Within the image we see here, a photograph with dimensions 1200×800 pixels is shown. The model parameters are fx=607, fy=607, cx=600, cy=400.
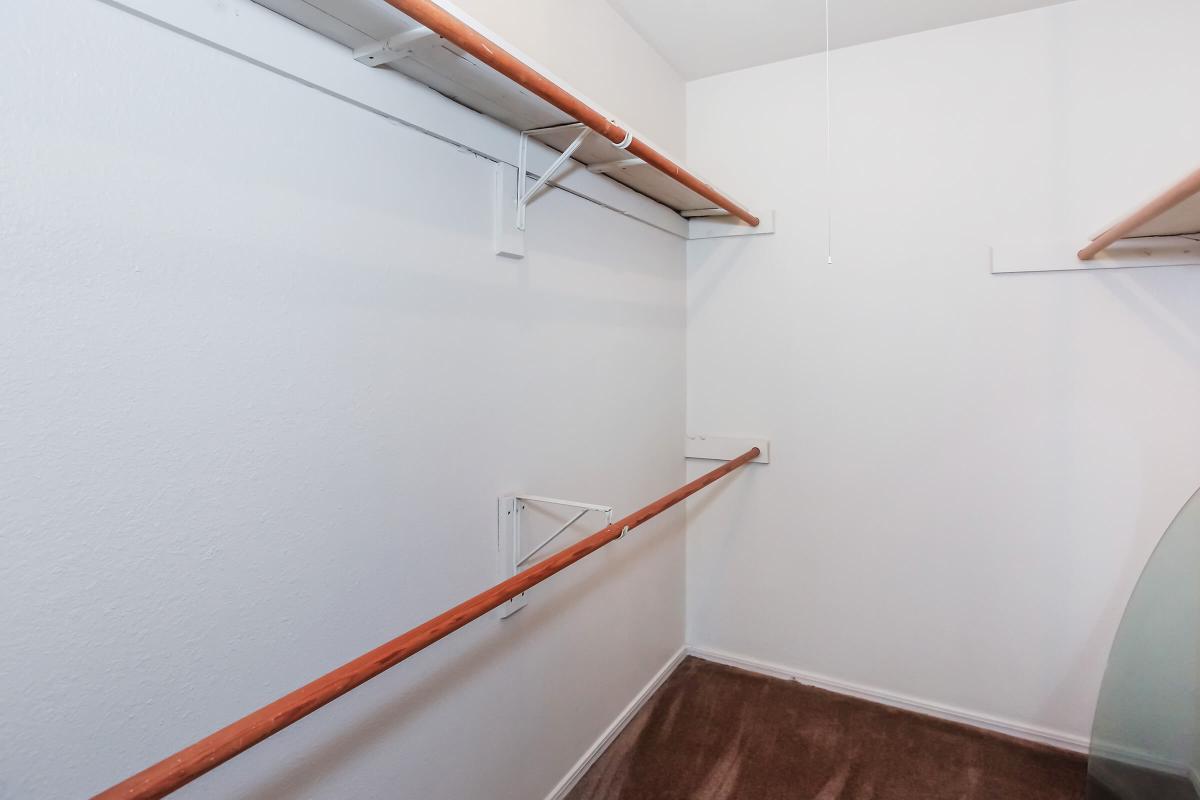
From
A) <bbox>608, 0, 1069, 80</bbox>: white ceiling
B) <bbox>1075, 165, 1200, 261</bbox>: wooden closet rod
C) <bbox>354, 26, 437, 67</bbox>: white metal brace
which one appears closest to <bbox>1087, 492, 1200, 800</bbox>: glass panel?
<bbox>1075, 165, 1200, 261</bbox>: wooden closet rod

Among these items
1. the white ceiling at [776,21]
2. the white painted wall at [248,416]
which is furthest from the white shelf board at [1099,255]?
the white painted wall at [248,416]

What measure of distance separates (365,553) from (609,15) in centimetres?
179

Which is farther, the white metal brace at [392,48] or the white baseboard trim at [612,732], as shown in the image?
the white baseboard trim at [612,732]

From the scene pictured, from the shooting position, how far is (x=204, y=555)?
36.7 inches

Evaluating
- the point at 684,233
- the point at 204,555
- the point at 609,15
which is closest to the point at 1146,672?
the point at 684,233

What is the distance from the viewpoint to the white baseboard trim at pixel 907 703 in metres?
2.06

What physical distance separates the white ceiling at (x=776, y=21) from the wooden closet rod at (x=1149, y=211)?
0.83 m

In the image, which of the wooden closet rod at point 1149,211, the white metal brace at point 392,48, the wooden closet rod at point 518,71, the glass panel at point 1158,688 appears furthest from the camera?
the glass panel at point 1158,688

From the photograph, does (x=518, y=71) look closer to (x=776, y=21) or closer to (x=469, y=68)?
(x=469, y=68)

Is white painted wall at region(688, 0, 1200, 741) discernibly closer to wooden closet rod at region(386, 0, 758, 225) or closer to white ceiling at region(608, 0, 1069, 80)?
white ceiling at region(608, 0, 1069, 80)

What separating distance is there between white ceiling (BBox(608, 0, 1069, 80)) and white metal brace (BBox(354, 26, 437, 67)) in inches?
44.9

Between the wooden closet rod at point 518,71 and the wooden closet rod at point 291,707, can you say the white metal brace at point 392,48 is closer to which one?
the wooden closet rod at point 518,71

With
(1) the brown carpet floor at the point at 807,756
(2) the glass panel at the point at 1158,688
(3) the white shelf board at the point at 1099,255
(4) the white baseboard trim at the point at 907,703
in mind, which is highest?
(3) the white shelf board at the point at 1099,255

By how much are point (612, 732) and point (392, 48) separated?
2057mm
